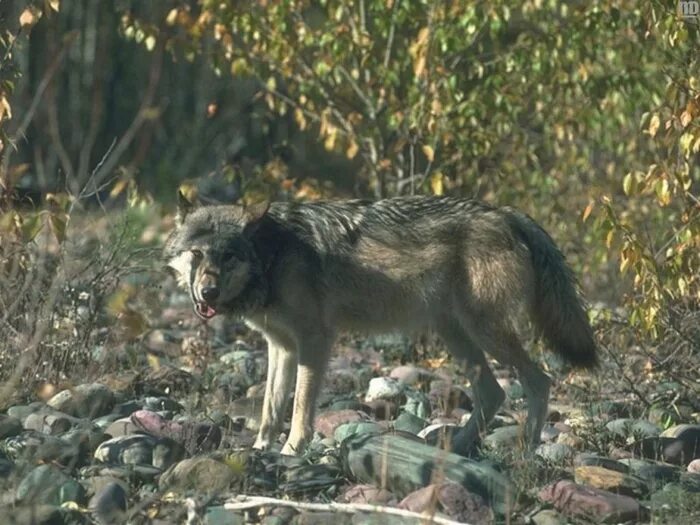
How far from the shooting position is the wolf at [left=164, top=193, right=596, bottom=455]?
6.75 metres

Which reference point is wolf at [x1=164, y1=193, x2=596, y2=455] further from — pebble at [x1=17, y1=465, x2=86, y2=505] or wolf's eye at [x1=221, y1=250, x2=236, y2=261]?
pebble at [x1=17, y1=465, x2=86, y2=505]

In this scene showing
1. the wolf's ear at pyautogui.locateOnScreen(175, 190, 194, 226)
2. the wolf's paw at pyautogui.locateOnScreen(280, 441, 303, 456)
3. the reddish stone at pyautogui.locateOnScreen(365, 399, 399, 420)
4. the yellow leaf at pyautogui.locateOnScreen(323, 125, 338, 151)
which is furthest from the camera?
the yellow leaf at pyautogui.locateOnScreen(323, 125, 338, 151)

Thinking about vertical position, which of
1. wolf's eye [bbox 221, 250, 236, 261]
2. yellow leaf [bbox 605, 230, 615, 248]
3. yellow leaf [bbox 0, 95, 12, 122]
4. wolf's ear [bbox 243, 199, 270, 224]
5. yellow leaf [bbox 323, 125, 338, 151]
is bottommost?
wolf's eye [bbox 221, 250, 236, 261]

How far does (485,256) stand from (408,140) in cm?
292

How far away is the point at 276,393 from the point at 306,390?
0.25 metres

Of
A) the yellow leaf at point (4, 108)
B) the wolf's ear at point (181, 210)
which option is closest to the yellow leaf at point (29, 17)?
the yellow leaf at point (4, 108)

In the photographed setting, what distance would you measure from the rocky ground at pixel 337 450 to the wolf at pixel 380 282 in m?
0.28

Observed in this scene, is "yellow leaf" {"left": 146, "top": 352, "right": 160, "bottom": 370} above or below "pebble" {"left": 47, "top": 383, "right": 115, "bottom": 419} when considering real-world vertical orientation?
above

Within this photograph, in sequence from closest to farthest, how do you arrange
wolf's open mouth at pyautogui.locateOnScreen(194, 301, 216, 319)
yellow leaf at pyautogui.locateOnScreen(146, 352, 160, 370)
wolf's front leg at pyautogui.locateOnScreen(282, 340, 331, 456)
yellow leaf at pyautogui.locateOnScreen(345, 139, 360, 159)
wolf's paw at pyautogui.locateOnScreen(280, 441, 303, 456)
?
wolf's paw at pyautogui.locateOnScreen(280, 441, 303, 456) → wolf's front leg at pyautogui.locateOnScreen(282, 340, 331, 456) → wolf's open mouth at pyautogui.locateOnScreen(194, 301, 216, 319) → yellow leaf at pyautogui.locateOnScreen(146, 352, 160, 370) → yellow leaf at pyautogui.locateOnScreen(345, 139, 360, 159)

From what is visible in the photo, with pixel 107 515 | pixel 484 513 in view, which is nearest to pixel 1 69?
pixel 107 515

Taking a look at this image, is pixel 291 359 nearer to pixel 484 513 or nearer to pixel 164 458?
pixel 164 458

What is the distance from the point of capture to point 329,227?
705 cm

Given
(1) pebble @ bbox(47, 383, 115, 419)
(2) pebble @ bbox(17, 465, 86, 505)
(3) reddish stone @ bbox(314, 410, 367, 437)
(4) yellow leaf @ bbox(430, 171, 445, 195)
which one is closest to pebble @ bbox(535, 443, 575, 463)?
(3) reddish stone @ bbox(314, 410, 367, 437)

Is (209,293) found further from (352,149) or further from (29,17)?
(352,149)
